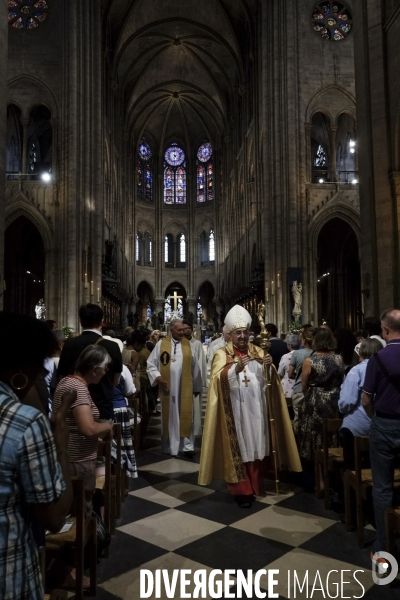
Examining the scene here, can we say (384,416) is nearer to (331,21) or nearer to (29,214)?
(29,214)

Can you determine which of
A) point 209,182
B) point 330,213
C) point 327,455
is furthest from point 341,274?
point 327,455

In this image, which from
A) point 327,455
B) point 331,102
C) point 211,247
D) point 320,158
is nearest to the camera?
point 327,455

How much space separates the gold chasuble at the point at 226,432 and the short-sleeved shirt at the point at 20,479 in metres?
3.52

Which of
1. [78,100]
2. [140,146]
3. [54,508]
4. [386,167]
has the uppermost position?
[140,146]

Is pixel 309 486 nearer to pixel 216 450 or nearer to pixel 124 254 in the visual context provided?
pixel 216 450

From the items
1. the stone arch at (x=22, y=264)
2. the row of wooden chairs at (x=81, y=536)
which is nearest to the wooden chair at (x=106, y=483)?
the row of wooden chairs at (x=81, y=536)

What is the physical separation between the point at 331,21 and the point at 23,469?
2789cm

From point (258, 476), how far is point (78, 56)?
22.7 m

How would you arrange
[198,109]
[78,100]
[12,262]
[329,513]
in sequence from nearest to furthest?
1. [329,513]
2. [78,100]
3. [12,262]
4. [198,109]

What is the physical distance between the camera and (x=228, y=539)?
3.98 metres

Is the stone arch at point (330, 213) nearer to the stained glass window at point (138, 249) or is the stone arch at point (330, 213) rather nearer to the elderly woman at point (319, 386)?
the elderly woman at point (319, 386)

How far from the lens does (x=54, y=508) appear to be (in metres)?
1.55

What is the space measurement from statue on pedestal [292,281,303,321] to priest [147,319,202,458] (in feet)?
45.2

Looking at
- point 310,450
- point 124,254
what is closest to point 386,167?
point 310,450
